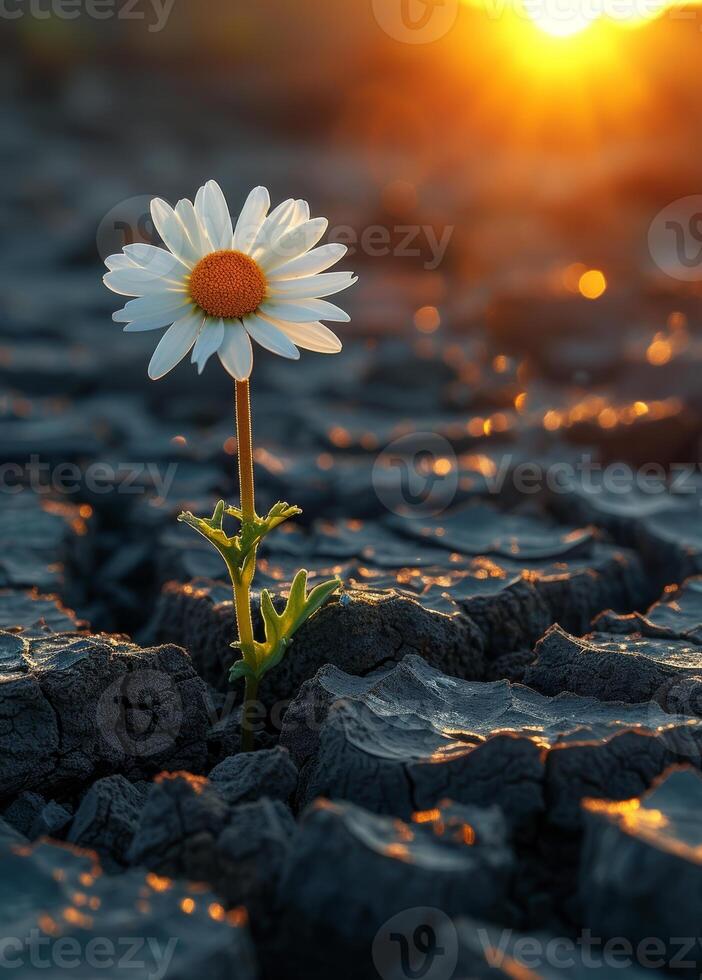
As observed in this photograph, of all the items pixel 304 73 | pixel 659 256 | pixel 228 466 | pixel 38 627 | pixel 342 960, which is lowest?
pixel 342 960

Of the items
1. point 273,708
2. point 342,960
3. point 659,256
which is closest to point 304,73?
point 659,256

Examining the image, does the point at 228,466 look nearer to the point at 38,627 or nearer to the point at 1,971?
the point at 38,627

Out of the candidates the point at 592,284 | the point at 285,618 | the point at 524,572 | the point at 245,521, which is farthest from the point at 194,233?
the point at 592,284

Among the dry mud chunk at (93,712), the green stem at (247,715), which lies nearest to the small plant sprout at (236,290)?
the green stem at (247,715)

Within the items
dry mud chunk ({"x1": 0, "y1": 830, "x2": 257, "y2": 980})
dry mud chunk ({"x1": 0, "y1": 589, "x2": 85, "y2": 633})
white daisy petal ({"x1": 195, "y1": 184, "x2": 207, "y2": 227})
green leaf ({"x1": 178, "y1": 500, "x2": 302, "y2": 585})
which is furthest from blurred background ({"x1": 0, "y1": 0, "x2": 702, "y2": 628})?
dry mud chunk ({"x1": 0, "y1": 830, "x2": 257, "y2": 980})

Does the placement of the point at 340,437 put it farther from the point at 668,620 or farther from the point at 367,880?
the point at 367,880

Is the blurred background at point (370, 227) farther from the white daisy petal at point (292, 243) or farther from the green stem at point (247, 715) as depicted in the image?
the white daisy petal at point (292, 243)

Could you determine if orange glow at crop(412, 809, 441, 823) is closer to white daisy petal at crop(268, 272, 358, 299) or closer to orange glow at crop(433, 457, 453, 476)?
white daisy petal at crop(268, 272, 358, 299)
